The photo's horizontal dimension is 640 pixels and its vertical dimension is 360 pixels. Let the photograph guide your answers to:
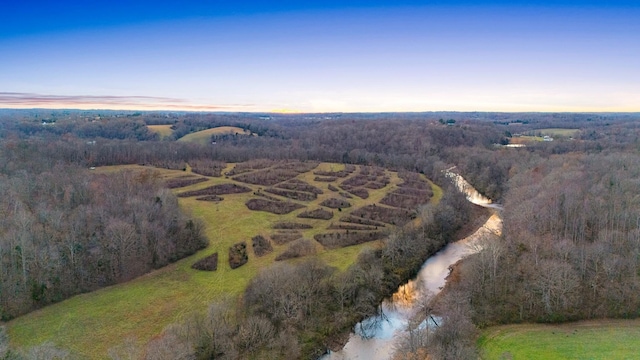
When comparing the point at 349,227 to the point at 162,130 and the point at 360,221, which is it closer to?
the point at 360,221

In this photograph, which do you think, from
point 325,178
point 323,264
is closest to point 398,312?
point 323,264

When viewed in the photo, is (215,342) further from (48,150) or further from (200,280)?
(48,150)

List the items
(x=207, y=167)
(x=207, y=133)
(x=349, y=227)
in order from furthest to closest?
(x=207, y=133) → (x=207, y=167) → (x=349, y=227)

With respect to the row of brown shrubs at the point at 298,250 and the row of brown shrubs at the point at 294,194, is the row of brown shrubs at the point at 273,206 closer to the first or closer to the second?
the row of brown shrubs at the point at 294,194

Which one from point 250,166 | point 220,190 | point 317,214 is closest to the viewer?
point 317,214

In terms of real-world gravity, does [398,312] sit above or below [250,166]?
below

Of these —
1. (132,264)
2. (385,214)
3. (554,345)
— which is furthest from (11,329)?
(385,214)

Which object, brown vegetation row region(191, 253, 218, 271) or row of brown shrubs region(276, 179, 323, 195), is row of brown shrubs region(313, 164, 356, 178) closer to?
row of brown shrubs region(276, 179, 323, 195)
